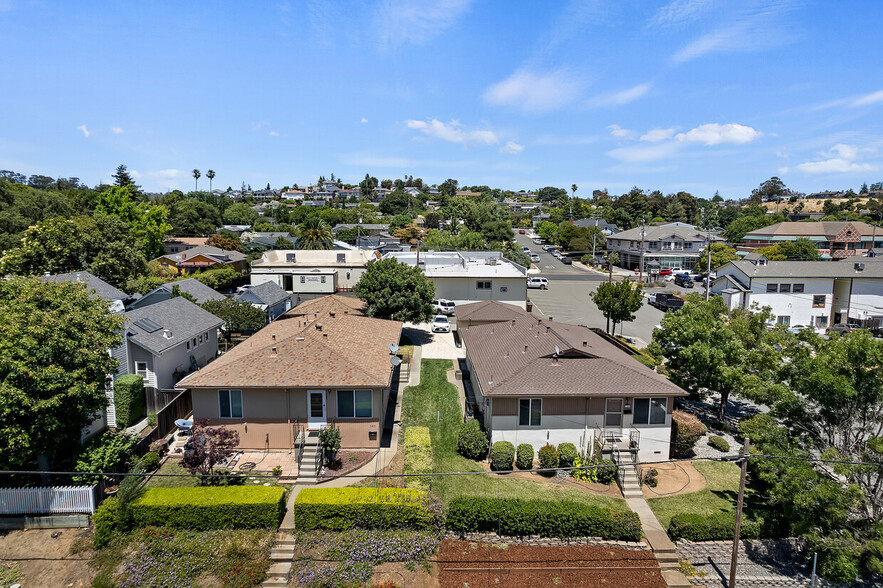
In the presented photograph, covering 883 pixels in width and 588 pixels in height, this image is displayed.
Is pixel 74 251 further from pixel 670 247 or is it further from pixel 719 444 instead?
pixel 670 247

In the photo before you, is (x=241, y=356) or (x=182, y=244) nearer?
(x=241, y=356)

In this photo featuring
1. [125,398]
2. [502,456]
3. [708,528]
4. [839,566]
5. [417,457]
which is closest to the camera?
[839,566]

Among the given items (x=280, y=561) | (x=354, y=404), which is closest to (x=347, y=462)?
(x=354, y=404)

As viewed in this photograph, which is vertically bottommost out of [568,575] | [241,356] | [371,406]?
[568,575]

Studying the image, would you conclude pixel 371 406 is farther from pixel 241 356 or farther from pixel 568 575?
pixel 568 575

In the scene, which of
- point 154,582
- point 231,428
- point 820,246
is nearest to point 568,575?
point 154,582

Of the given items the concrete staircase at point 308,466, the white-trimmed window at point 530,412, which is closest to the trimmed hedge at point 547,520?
the white-trimmed window at point 530,412

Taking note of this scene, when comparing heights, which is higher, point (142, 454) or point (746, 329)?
point (746, 329)
